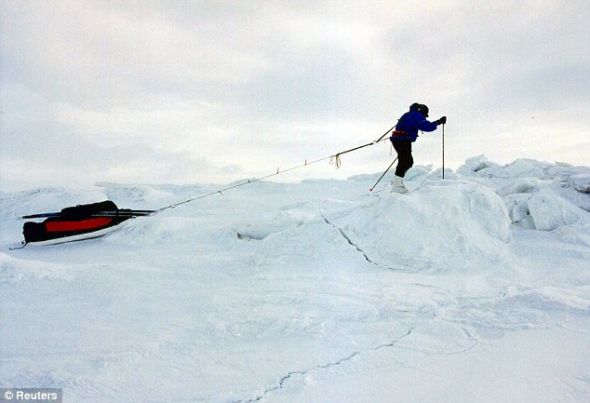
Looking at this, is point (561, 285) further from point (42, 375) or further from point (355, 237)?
point (42, 375)

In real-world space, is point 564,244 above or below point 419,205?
below

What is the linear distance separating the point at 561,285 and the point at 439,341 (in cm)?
229

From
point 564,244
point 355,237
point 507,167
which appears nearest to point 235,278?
point 355,237

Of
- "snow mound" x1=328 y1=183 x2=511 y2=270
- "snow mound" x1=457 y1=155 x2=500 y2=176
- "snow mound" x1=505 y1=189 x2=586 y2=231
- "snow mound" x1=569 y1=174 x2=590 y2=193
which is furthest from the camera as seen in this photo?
"snow mound" x1=457 y1=155 x2=500 y2=176

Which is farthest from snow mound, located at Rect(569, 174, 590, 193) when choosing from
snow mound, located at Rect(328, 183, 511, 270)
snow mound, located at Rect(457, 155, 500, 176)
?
snow mound, located at Rect(328, 183, 511, 270)

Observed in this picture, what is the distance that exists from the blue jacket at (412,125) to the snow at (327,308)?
1.09 metres

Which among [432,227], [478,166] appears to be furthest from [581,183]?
[432,227]

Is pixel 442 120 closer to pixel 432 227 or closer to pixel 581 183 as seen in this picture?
pixel 432 227

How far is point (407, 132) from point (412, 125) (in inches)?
5.3

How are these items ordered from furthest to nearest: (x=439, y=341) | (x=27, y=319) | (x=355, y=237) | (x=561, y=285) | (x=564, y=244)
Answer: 1. (x=564, y=244)
2. (x=355, y=237)
3. (x=561, y=285)
4. (x=27, y=319)
5. (x=439, y=341)

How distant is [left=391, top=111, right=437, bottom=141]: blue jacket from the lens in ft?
21.5

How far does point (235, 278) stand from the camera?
4828mm

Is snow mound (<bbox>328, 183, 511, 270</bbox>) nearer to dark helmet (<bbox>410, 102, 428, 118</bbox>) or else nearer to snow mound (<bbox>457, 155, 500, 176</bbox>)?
dark helmet (<bbox>410, 102, 428, 118</bbox>)
